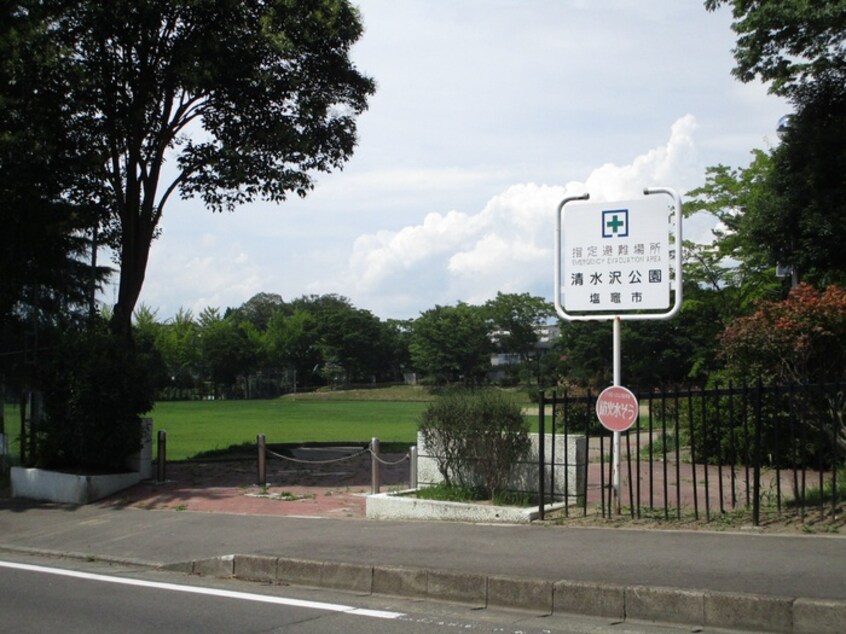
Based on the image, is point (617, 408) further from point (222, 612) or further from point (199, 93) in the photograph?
point (199, 93)

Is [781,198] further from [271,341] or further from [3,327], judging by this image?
[271,341]

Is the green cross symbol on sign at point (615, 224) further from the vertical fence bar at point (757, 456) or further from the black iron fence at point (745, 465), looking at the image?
the vertical fence bar at point (757, 456)

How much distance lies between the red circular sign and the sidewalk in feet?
4.20

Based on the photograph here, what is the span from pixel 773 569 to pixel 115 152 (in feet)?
50.1

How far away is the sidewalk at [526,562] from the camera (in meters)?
6.95

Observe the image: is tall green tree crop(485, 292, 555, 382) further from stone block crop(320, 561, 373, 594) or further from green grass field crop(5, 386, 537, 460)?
stone block crop(320, 561, 373, 594)

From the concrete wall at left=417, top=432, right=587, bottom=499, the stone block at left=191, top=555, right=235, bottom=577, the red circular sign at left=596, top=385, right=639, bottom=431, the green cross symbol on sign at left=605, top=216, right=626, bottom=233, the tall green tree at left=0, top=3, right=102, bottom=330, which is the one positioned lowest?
the stone block at left=191, top=555, right=235, bottom=577

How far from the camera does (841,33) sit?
16781 mm

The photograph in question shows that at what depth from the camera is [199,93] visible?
733 inches

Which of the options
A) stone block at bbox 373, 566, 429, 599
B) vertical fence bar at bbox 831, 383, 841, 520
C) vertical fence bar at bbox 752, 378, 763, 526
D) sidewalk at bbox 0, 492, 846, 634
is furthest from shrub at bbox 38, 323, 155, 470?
vertical fence bar at bbox 831, 383, 841, 520

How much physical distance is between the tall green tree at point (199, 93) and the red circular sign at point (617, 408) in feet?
33.6

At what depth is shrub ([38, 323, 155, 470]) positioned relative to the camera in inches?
611

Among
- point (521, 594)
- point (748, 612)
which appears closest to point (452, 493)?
point (521, 594)

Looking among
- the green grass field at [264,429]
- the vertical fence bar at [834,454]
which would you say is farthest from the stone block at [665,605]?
the green grass field at [264,429]
